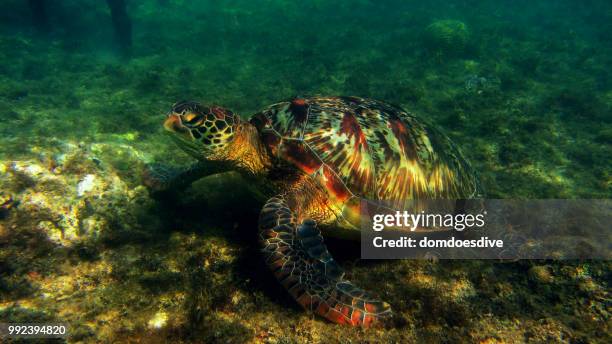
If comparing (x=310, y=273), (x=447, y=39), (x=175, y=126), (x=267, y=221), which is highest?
(x=175, y=126)

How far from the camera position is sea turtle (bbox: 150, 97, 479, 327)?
269 cm

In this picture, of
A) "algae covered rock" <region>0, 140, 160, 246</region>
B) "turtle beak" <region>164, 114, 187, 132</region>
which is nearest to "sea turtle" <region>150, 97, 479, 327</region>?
"turtle beak" <region>164, 114, 187, 132</region>

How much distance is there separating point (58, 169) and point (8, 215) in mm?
801

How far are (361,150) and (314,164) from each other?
544 mm

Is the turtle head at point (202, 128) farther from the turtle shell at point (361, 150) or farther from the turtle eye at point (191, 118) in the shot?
the turtle shell at point (361, 150)

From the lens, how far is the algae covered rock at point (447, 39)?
1291 cm

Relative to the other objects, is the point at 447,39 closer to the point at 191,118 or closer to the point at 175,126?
the point at 191,118

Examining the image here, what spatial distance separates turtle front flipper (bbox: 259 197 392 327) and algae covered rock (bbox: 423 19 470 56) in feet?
41.0

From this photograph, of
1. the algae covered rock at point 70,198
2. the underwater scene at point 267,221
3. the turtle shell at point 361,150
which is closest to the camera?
the underwater scene at point 267,221

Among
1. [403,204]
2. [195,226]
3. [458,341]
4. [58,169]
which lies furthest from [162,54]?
[458,341]

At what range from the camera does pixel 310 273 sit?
251cm

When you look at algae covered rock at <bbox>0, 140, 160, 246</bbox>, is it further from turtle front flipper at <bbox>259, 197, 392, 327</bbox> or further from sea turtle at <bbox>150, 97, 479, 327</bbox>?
turtle front flipper at <bbox>259, 197, 392, 327</bbox>

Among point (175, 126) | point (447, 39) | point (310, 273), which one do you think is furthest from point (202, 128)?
point (447, 39)

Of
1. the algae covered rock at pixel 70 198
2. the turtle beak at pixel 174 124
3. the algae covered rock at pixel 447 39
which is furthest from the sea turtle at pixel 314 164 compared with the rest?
the algae covered rock at pixel 447 39
